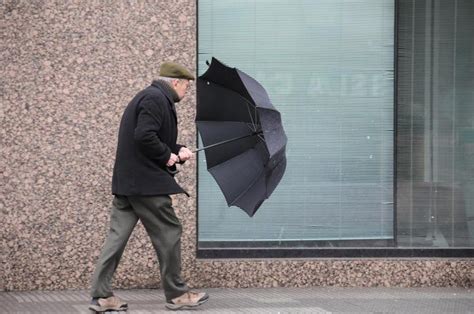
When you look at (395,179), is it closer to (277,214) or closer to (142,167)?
(277,214)

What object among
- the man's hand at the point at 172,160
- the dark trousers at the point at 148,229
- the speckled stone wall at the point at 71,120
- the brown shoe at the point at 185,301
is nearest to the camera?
the man's hand at the point at 172,160

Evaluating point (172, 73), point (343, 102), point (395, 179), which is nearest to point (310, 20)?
point (343, 102)

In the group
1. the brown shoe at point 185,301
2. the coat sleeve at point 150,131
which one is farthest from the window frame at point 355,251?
the coat sleeve at point 150,131

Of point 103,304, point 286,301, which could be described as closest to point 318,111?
point 286,301

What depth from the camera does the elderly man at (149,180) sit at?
680cm

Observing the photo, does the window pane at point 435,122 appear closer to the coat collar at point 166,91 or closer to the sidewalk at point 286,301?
the sidewalk at point 286,301

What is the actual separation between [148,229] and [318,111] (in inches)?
95.2

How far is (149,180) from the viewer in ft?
22.6

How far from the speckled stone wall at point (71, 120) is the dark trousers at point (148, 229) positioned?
3.80 ft

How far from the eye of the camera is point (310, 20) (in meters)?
8.77

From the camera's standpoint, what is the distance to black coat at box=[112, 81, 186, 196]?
6.77 metres

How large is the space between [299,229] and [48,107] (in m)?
2.48

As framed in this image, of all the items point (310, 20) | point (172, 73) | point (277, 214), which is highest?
point (310, 20)

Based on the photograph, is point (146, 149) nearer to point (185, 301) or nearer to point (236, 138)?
point (236, 138)
